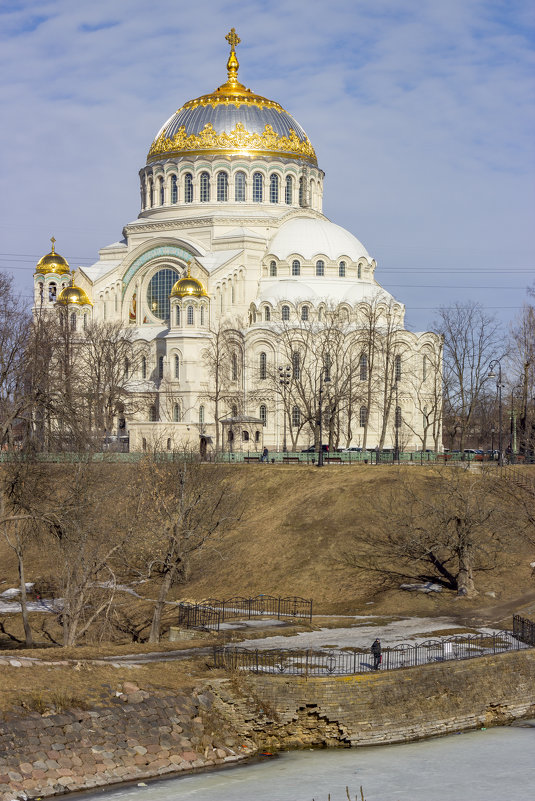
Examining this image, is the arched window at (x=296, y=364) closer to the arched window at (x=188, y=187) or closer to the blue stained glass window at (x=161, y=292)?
the blue stained glass window at (x=161, y=292)

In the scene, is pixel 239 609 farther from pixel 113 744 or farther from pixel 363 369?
pixel 363 369

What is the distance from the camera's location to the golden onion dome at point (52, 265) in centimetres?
8069

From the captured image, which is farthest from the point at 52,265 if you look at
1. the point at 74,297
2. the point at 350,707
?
the point at 350,707

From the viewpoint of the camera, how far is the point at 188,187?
81000 mm

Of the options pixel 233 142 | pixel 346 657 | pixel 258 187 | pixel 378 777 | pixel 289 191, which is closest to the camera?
pixel 378 777

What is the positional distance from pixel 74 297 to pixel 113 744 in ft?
189

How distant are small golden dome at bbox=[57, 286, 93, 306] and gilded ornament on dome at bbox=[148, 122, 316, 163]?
12440 millimetres

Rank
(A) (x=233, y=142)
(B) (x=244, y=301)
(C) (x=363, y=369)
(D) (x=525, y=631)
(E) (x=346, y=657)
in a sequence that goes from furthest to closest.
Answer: (A) (x=233, y=142)
(B) (x=244, y=301)
(C) (x=363, y=369)
(D) (x=525, y=631)
(E) (x=346, y=657)

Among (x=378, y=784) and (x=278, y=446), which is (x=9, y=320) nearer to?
(x=378, y=784)

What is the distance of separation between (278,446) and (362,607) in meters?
37.4

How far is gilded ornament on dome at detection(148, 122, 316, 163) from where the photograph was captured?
262 ft

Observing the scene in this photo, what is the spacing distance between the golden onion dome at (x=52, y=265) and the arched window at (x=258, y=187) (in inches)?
539

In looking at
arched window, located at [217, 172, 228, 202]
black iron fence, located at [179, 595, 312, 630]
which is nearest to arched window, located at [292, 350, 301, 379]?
arched window, located at [217, 172, 228, 202]


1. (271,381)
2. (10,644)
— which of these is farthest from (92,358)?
(10,644)
